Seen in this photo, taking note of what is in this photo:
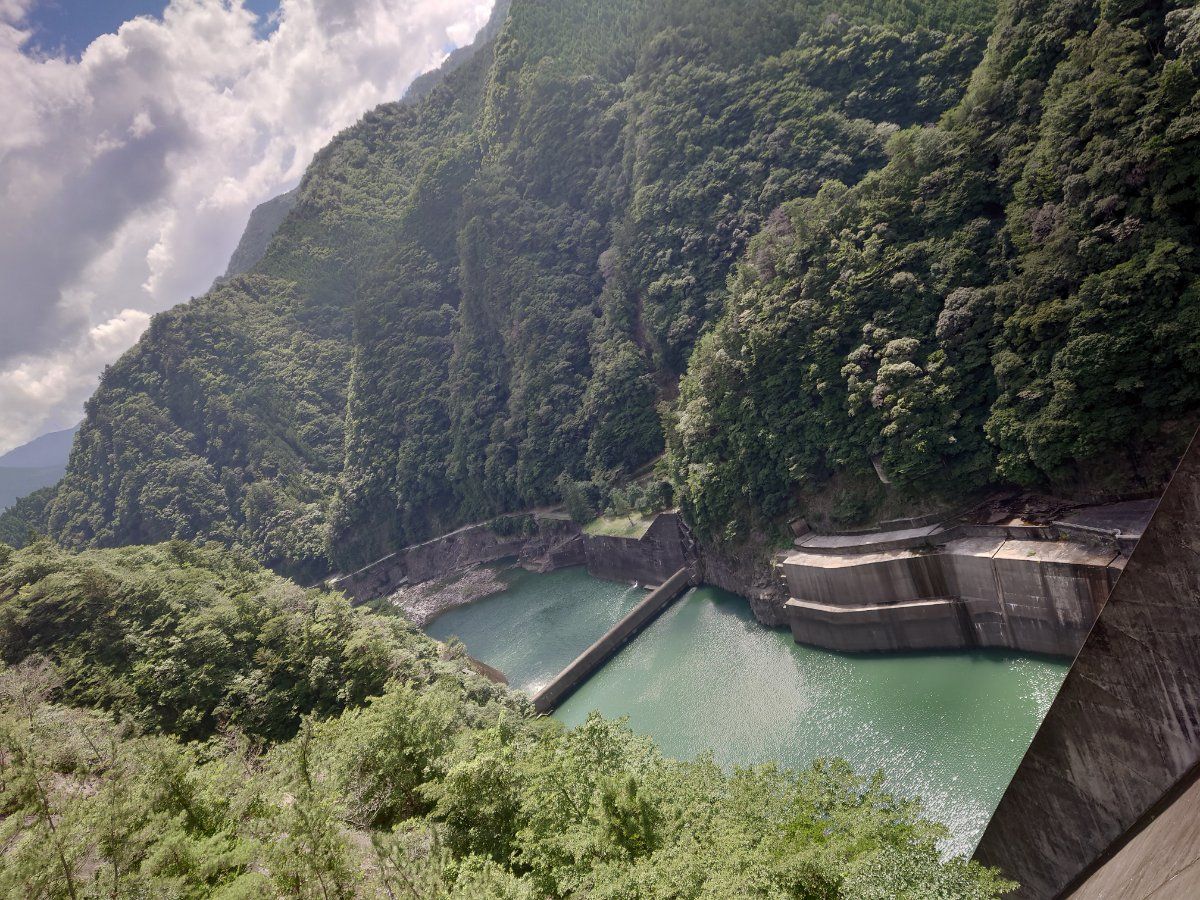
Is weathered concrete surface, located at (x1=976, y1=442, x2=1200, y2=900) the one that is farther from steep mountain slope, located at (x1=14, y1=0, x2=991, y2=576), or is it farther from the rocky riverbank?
the rocky riverbank

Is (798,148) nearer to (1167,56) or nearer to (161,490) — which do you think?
(1167,56)

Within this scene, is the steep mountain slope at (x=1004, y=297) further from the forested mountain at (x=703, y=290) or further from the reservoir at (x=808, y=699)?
the reservoir at (x=808, y=699)

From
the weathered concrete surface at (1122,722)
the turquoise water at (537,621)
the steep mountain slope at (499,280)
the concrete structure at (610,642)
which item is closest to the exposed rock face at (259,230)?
the steep mountain slope at (499,280)

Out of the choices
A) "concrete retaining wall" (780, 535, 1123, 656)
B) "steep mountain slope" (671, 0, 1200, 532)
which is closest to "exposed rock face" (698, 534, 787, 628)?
"concrete retaining wall" (780, 535, 1123, 656)

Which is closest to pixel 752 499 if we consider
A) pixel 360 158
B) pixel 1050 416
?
pixel 1050 416

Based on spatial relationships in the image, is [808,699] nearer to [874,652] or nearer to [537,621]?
[874,652]
